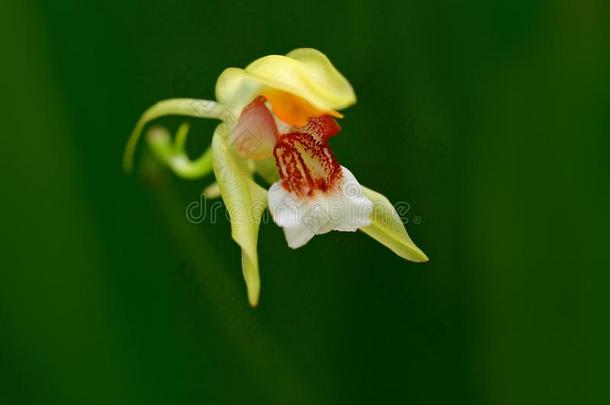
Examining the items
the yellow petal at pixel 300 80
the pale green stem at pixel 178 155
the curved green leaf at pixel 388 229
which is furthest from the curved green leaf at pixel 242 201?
the pale green stem at pixel 178 155

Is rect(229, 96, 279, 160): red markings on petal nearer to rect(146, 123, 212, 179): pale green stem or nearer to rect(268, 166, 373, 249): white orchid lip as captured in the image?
rect(268, 166, 373, 249): white orchid lip

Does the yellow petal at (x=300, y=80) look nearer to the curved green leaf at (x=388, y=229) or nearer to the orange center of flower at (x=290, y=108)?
the orange center of flower at (x=290, y=108)

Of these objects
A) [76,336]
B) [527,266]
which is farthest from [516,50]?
[76,336]

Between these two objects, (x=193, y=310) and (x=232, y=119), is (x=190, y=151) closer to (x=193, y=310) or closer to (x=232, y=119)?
(x=193, y=310)

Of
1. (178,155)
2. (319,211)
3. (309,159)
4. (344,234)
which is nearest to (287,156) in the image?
(309,159)

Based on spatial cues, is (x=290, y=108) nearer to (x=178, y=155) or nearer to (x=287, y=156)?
(x=287, y=156)

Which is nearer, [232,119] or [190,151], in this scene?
[232,119]

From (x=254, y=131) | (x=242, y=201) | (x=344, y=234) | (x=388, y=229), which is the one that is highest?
(x=254, y=131)
